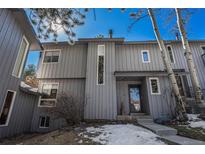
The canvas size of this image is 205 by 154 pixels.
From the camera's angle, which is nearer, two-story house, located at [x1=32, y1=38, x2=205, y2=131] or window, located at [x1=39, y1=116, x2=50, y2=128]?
two-story house, located at [x1=32, y1=38, x2=205, y2=131]

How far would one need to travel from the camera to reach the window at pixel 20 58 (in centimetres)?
558

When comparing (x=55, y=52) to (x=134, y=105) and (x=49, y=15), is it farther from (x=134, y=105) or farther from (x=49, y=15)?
(x=134, y=105)

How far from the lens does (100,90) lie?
7.54 m

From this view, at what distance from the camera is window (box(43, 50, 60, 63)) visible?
876 cm

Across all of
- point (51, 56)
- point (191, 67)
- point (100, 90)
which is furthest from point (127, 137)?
point (51, 56)

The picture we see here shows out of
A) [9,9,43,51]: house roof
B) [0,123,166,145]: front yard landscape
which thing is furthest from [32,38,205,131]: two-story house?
[0,123,166,145]: front yard landscape

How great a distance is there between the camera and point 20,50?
19.1 feet

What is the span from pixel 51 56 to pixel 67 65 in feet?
5.04

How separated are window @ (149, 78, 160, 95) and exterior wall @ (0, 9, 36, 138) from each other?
7.55m

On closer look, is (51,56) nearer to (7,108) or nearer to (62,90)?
(62,90)

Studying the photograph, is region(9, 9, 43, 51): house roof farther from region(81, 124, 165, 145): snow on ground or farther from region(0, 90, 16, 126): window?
region(81, 124, 165, 145): snow on ground

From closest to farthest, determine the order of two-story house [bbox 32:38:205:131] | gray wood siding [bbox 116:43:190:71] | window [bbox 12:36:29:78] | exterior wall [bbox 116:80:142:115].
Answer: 1. window [bbox 12:36:29:78]
2. two-story house [bbox 32:38:205:131]
3. exterior wall [bbox 116:80:142:115]
4. gray wood siding [bbox 116:43:190:71]

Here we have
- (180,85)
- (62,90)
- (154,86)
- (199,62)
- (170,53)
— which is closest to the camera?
(154,86)

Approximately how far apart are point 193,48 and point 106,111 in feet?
27.7
